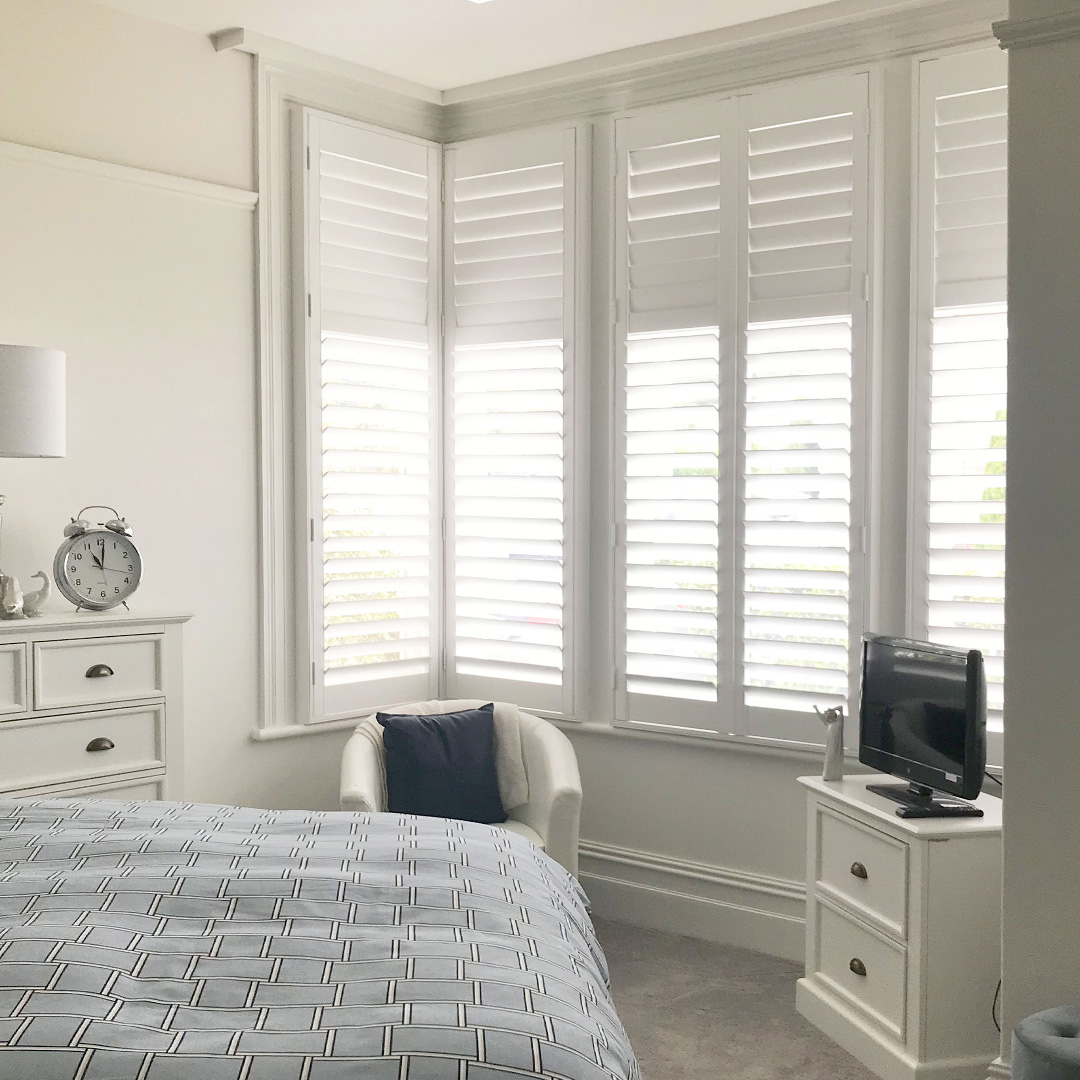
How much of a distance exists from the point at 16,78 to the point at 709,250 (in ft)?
7.10

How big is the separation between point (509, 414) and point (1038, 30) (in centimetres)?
235

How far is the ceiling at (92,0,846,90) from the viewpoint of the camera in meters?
3.44

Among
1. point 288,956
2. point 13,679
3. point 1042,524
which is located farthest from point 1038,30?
point 13,679

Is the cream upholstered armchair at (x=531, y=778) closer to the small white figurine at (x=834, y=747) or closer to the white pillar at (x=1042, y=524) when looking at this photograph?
the small white figurine at (x=834, y=747)

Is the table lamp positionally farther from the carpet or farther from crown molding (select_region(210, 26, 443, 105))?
the carpet

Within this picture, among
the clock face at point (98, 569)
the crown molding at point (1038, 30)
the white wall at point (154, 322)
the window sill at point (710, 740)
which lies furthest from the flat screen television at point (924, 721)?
the clock face at point (98, 569)

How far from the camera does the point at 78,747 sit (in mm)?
3039

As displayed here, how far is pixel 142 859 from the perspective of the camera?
75.9 inches

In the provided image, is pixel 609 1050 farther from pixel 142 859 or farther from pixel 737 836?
pixel 737 836

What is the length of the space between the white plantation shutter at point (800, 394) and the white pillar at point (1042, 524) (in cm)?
123

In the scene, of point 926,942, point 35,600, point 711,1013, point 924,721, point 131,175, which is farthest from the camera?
point 131,175

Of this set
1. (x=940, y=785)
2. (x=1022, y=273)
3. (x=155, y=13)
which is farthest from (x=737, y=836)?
(x=155, y=13)

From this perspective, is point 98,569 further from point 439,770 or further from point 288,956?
point 288,956

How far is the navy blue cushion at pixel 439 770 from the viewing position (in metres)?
3.58
